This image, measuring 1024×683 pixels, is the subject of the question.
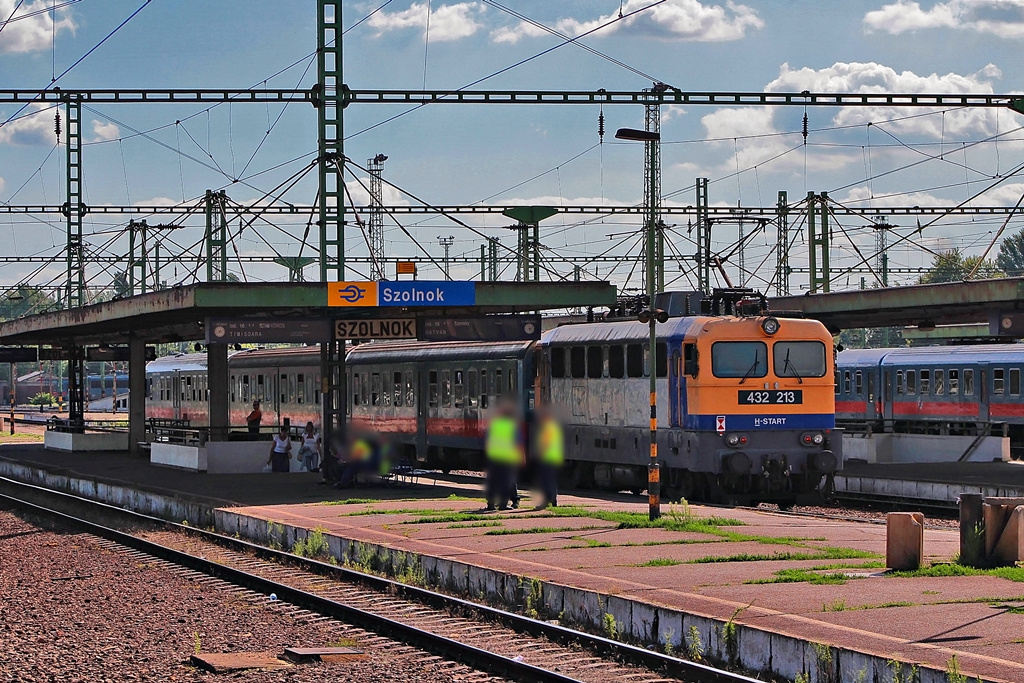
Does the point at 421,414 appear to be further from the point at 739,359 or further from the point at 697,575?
the point at 697,575

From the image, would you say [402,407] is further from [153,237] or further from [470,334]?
[153,237]

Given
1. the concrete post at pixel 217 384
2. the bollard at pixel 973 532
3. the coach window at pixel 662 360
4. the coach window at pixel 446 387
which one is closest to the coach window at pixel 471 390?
the coach window at pixel 446 387

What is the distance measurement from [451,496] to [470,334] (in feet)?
12.4

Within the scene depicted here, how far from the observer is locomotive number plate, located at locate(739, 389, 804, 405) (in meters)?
23.8

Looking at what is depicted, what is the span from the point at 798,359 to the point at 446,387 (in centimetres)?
1068

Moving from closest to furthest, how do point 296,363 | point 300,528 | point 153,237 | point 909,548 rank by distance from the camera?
point 909,548 < point 300,528 < point 296,363 < point 153,237

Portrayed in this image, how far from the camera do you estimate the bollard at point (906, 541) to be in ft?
47.5

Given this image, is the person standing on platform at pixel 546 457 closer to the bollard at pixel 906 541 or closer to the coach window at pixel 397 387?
the bollard at pixel 906 541

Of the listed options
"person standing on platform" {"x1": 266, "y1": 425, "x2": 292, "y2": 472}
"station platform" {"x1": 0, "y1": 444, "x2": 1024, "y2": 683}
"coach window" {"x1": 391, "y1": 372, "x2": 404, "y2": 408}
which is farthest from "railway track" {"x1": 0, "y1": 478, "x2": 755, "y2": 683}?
"coach window" {"x1": 391, "y1": 372, "x2": 404, "y2": 408}

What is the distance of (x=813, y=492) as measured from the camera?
2441 centimetres

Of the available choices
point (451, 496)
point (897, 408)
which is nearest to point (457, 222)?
point (451, 496)

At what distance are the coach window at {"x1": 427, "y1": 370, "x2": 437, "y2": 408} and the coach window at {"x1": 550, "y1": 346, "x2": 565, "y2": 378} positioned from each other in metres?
6.03

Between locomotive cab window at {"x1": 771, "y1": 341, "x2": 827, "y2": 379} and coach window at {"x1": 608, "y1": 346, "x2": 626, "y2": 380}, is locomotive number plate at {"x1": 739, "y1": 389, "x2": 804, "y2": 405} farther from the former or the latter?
coach window at {"x1": 608, "y1": 346, "x2": 626, "y2": 380}

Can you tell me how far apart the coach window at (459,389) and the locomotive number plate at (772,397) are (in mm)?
9586
